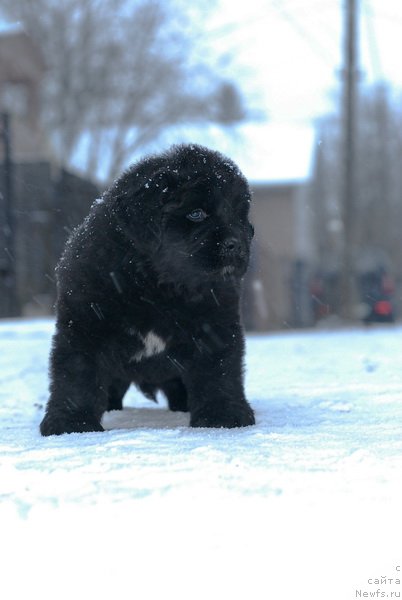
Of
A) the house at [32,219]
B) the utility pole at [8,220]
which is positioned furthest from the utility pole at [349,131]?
the utility pole at [8,220]

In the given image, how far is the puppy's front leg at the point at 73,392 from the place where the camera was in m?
3.93

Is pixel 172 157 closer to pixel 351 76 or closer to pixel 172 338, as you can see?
pixel 172 338

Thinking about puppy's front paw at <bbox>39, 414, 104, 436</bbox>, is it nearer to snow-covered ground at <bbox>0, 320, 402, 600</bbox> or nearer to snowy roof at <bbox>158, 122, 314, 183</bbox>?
snow-covered ground at <bbox>0, 320, 402, 600</bbox>

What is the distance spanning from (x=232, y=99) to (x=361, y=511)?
98.9 ft

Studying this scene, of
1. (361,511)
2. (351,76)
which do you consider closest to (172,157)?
(361,511)

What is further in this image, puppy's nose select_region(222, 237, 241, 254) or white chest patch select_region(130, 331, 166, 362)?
white chest patch select_region(130, 331, 166, 362)

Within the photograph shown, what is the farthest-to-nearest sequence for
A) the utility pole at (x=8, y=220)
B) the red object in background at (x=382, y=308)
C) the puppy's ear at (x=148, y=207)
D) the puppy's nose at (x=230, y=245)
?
1. the red object in background at (x=382, y=308)
2. the utility pole at (x=8, y=220)
3. the puppy's ear at (x=148, y=207)
4. the puppy's nose at (x=230, y=245)

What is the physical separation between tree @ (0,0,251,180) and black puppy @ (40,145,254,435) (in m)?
25.0

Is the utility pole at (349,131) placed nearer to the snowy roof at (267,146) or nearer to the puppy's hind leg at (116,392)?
the snowy roof at (267,146)

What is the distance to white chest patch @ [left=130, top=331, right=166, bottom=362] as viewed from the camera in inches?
156

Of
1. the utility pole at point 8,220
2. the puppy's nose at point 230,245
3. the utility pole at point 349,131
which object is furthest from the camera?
the utility pole at point 349,131

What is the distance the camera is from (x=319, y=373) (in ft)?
23.2

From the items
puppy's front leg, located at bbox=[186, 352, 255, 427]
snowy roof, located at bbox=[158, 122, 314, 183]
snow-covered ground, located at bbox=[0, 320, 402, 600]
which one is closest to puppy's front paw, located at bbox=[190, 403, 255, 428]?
puppy's front leg, located at bbox=[186, 352, 255, 427]

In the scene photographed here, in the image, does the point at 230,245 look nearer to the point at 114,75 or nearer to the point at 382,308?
the point at 382,308
